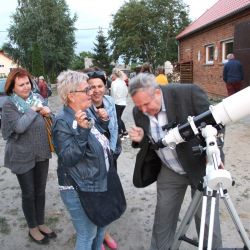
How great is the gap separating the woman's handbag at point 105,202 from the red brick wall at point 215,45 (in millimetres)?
10772

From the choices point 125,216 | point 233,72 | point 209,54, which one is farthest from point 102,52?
point 125,216

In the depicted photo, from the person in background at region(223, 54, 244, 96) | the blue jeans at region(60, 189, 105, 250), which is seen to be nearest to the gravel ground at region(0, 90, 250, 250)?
Answer: the blue jeans at region(60, 189, 105, 250)

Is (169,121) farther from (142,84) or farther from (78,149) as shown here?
(78,149)

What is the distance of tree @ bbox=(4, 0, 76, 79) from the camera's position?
98.2 feet

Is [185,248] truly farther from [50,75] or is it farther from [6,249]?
[50,75]

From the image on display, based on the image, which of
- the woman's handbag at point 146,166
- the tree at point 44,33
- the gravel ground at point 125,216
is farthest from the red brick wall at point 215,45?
the tree at point 44,33

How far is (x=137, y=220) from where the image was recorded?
3.56 m

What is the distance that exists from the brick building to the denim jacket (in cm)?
998

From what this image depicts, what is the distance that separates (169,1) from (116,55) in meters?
8.40

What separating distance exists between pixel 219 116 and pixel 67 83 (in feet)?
3.15

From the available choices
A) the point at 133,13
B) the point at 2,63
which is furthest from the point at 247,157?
the point at 2,63

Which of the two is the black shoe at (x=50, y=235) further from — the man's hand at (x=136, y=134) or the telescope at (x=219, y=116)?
the telescope at (x=219, y=116)

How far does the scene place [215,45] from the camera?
48.0ft

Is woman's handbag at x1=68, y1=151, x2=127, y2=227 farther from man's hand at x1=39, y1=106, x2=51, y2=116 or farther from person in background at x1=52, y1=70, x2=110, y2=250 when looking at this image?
man's hand at x1=39, y1=106, x2=51, y2=116
